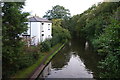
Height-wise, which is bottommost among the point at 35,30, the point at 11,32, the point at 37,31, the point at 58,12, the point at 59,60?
the point at 59,60

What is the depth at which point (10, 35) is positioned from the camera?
9133 millimetres

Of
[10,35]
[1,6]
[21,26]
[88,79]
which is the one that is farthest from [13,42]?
[88,79]

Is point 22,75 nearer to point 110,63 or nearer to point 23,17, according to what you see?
point 23,17

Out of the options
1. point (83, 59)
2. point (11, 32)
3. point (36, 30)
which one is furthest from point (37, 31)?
point (11, 32)

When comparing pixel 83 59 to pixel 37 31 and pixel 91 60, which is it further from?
pixel 37 31

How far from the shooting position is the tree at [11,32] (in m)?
8.15

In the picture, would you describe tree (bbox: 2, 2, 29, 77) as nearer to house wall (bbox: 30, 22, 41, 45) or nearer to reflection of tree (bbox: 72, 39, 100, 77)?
reflection of tree (bbox: 72, 39, 100, 77)

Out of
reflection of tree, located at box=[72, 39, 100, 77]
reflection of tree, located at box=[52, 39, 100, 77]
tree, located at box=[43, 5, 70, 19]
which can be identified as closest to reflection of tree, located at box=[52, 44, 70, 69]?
reflection of tree, located at box=[52, 39, 100, 77]

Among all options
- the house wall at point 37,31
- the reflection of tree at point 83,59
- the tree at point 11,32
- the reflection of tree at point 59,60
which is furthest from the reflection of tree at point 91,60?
the tree at point 11,32

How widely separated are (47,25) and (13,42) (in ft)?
62.2

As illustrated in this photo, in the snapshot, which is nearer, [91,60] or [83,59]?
[91,60]

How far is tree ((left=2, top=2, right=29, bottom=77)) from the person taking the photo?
8.15 meters

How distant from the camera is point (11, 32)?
9125mm

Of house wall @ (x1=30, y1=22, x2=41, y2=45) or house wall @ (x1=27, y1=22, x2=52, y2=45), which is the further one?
house wall @ (x1=30, y1=22, x2=41, y2=45)
